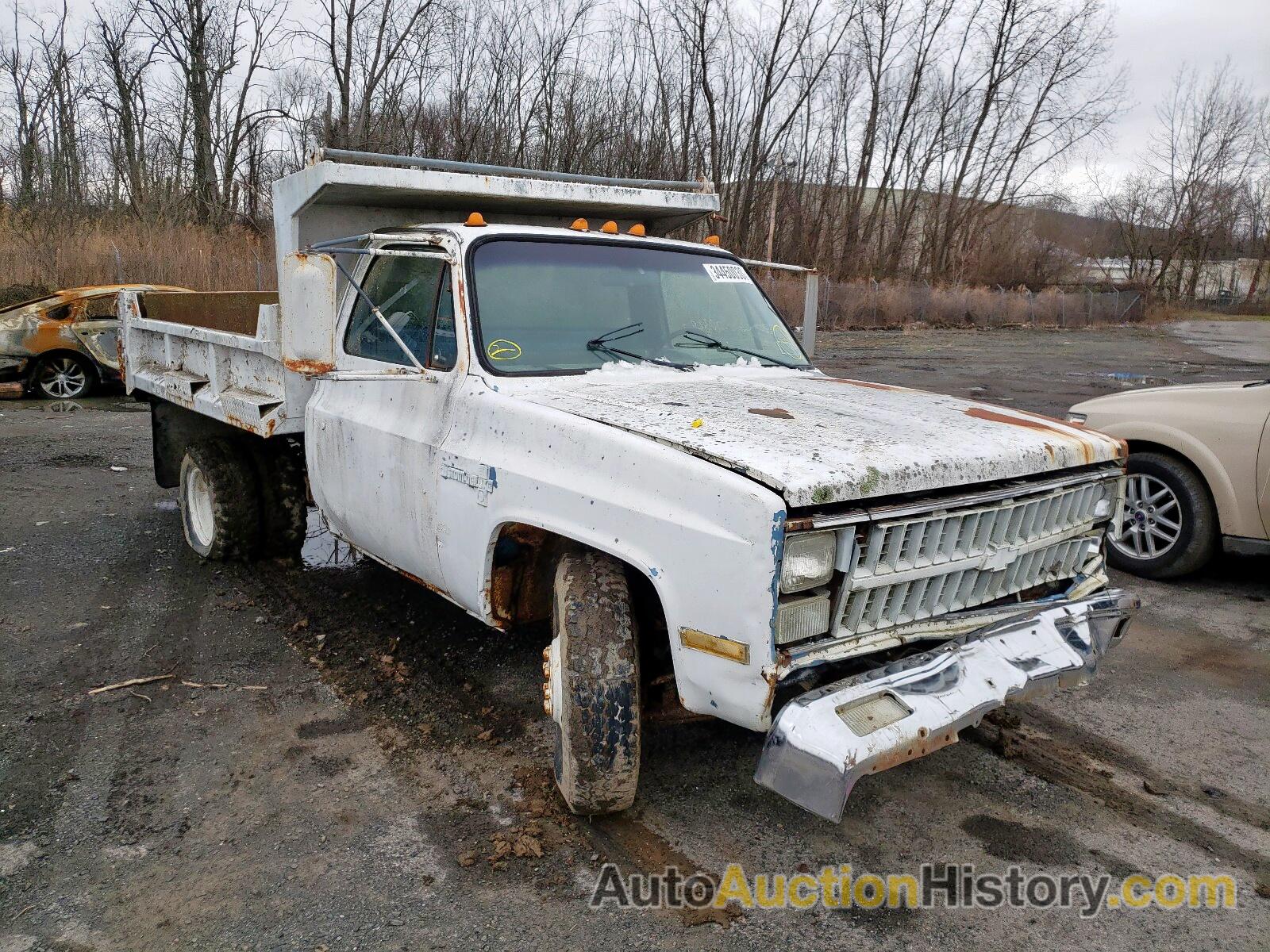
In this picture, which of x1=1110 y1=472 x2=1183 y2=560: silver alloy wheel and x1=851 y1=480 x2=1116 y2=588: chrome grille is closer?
x1=851 y1=480 x2=1116 y2=588: chrome grille

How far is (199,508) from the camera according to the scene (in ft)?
19.9

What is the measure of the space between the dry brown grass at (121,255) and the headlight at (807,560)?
18.2 m

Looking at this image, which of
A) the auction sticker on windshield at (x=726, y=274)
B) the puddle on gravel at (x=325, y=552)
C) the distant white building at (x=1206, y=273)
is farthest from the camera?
the distant white building at (x=1206, y=273)

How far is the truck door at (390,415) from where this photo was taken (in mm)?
3844

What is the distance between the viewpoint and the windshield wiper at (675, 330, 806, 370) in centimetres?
433

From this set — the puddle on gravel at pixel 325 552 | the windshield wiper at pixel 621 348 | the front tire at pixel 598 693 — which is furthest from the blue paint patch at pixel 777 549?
the puddle on gravel at pixel 325 552

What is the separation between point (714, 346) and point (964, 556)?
1734 mm

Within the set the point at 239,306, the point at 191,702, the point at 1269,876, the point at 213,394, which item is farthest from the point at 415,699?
the point at 239,306

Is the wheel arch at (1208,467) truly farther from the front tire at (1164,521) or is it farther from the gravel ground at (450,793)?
the gravel ground at (450,793)

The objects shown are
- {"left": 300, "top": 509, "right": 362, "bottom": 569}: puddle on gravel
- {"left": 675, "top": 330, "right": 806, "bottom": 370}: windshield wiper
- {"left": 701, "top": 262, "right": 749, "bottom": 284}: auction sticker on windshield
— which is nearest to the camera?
{"left": 675, "top": 330, "right": 806, "bottom": 370}: windshield wiper

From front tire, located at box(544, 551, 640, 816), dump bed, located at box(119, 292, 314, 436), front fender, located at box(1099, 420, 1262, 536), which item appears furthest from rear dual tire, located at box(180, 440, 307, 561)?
front fender, located at box(1099, 420, 1262, 536)

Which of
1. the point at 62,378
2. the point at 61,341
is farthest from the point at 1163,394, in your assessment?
the point at 62,378

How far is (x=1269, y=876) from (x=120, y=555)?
6447mm

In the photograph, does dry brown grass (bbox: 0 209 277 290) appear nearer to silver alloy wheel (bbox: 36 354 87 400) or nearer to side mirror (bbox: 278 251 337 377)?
silver alloy wheel (bbox: 36 354 87 400)
